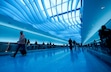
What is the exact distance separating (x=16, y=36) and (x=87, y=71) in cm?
1697

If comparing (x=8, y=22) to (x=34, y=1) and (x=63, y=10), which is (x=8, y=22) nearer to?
(x=34, y=1)

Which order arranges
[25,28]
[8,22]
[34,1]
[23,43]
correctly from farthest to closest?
[25,28]
[8,22]
[34,1]
[23,43]

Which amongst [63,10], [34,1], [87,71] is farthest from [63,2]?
[87,71]

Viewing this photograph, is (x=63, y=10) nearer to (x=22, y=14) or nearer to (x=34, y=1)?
(x=34, y=1)

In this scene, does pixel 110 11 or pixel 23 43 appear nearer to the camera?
pixel 23 43

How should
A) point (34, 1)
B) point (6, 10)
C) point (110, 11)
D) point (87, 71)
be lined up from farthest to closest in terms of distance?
point (6, 10), point (34, 1), point (110, 11), point (87, 71)

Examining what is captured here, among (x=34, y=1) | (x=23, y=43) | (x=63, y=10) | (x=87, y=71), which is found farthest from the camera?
(x=63, y=10)

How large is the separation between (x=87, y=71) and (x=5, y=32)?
15.1 metres

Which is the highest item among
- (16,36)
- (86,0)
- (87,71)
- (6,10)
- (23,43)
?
(6,10)

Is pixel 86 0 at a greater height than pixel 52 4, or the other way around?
pixel 52 4

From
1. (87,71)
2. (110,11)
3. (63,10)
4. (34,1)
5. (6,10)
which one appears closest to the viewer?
(87,71)

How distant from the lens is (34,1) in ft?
47.5

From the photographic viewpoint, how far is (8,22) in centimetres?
1543

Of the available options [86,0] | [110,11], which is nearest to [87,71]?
[86,0]
